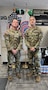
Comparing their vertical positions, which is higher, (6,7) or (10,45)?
(6,7)

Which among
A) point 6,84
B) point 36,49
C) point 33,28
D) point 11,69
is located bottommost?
point 6,84

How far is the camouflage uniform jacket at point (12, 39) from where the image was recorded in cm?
418

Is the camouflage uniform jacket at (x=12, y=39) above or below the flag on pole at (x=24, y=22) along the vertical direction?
below

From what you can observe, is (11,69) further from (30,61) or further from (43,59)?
(43,59)

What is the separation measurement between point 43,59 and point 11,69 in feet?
4.16

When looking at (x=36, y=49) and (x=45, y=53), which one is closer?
(x=36, y=49)

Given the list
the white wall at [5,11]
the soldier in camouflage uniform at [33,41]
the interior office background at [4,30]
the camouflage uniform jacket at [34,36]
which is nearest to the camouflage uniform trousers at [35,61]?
the soldier in camouflage uniform at [33,41]

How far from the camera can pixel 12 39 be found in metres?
4.19

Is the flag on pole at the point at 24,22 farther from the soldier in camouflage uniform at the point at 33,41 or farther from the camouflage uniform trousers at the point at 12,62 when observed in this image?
the camouflage uniform trousers at the point at 12,62

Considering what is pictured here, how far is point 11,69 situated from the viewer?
4.33m

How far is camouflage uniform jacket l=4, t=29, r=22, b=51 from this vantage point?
4.18 meters

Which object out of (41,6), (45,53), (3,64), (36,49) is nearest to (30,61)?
(36,49)

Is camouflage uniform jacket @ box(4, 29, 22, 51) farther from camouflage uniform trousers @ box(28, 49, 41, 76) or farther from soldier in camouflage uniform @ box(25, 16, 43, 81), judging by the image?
camouflage uniform trousers @ box(28, 49, 41, 76)

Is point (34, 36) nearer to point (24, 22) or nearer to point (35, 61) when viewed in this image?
point (35, 61)
